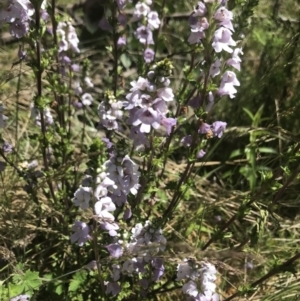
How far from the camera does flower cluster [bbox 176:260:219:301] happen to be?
2.22 metres

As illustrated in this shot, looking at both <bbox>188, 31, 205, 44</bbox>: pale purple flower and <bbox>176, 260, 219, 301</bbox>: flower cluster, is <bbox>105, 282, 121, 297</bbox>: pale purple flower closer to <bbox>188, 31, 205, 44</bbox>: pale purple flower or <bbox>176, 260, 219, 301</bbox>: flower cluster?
<bbox>176, 260, 219, 301</bbox>: flower cluster

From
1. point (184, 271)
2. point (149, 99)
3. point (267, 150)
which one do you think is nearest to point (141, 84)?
point (149, 99)

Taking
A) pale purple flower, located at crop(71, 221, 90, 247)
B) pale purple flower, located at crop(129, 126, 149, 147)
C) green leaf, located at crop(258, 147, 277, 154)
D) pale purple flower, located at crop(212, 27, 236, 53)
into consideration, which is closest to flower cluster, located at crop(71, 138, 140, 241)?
pale purple flower, located at crop(71, 221, 90, 247)

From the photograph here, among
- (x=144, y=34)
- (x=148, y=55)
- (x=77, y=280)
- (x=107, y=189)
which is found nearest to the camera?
(x=107, y=189)

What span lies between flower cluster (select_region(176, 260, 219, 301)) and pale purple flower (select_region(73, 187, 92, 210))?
531mm

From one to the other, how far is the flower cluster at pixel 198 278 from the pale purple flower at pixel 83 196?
20.9 inches

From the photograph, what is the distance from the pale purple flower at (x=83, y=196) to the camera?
199 centimetres

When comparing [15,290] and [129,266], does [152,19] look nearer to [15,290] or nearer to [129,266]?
[129,266]

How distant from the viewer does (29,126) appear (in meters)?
4.21

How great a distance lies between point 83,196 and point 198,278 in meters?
0.67


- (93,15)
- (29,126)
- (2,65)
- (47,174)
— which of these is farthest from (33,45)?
(93,15)

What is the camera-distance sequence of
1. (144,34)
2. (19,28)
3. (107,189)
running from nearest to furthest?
(107,189) → (19,28) → (144,34)

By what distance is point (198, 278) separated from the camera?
7.40ft

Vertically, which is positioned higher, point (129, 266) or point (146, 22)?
point (146, 22)
